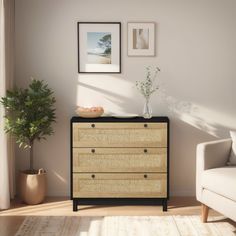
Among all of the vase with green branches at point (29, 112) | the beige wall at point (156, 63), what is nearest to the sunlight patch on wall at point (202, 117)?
the beige wall at point (156, 63)

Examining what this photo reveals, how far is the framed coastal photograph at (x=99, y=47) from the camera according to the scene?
17.0 feet

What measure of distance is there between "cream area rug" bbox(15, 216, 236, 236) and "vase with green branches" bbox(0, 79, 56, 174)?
795 mm

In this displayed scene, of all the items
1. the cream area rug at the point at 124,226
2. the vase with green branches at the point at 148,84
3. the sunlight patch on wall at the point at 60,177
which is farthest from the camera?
the sunlight patch on wall at the point at 60,177

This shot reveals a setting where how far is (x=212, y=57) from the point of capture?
5258 millimetres

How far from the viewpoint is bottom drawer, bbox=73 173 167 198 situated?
192 inches

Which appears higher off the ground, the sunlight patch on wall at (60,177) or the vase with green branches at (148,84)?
the vase with green branches at (148,84)

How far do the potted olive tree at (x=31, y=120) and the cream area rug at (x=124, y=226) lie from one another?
0.46 meters

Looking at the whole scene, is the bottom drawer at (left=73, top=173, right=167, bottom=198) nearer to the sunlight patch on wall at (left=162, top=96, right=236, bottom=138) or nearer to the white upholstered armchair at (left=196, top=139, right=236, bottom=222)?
the white upholstered armchair at (left=196, top=139, right=236, bottom=222)

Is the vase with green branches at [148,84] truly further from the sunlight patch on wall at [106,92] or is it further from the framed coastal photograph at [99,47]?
the framed coastal photograph at [99,47]

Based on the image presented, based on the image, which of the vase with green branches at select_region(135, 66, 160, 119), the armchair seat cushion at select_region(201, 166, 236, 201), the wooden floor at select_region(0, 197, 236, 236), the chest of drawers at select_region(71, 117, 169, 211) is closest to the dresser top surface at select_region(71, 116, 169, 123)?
the chest of drawers at select_region(71, 117, 169, 211)

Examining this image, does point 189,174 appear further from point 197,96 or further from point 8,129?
point 8,129

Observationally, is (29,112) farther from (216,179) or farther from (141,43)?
(216,179)

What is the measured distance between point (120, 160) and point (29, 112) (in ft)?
3.15

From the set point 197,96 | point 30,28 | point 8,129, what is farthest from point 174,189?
point 30,28
